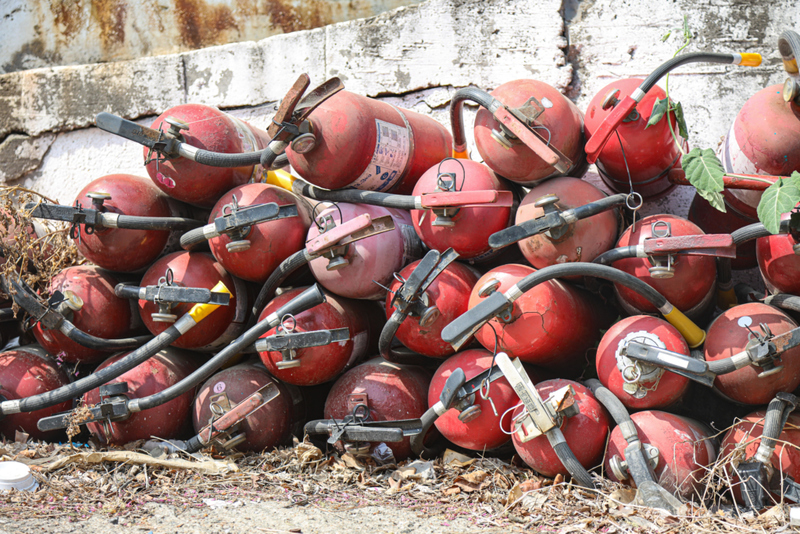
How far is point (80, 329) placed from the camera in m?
2.82

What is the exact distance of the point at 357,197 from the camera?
261 centimetres

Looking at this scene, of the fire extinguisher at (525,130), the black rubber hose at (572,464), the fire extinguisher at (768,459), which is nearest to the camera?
the fire extinguisher at (768,459)

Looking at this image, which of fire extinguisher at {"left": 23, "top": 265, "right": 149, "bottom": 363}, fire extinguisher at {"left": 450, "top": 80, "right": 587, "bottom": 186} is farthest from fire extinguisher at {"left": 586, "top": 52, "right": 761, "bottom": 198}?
fire extinguisher at {"left": 23, "top": 265, "right": 149, "bottom": 363}

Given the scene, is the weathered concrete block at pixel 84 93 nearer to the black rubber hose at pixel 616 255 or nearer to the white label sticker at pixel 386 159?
the white label sticker at pixel 386 159

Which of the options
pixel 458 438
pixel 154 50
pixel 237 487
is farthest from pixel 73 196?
pixel 458 438

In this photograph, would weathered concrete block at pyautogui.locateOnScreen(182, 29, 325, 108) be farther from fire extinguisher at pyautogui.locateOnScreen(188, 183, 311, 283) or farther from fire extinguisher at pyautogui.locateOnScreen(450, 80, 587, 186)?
fire extinguisher at pyautogui.locateOnScreen(450, 80, 587, 186)

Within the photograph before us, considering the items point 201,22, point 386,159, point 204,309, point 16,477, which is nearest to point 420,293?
point 386,159

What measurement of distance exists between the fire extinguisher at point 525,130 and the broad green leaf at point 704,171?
0.40 m

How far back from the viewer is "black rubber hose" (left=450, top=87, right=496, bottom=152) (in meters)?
2.40

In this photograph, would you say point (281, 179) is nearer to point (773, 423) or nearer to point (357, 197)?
point (357, 197)

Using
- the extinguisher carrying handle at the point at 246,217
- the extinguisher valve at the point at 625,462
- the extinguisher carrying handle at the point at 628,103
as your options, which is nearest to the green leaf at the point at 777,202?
the extinguisher carrying handle at the point at 628,103

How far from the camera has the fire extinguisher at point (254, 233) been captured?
8.23 ft

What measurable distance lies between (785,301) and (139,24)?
4074 millimetres

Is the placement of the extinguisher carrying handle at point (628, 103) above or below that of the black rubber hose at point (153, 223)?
above
